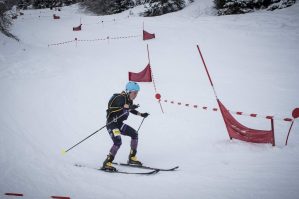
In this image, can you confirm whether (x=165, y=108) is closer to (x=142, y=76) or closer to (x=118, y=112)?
(x=142, y=76)

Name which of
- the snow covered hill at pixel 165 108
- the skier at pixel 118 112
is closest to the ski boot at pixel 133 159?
the snow covered hill at pixel 165 108

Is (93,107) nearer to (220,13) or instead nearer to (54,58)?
(54,58)

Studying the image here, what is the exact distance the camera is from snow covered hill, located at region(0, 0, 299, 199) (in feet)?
17.9

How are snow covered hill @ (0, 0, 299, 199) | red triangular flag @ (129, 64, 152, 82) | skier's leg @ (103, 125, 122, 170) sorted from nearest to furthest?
snow covered hill @ (0, 0, 299, 199)
skier's leg @ (103, 125, 122, 170)
red triangular flag @ (129, 64, 152, 82)

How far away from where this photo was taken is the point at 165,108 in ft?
34.2

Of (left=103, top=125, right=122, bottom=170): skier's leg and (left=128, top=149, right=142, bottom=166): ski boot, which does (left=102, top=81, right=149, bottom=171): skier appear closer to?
(left=103, top=125, right=122, bottom=170): skier's leg

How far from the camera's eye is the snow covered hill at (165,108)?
545cm

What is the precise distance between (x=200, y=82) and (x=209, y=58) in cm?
343

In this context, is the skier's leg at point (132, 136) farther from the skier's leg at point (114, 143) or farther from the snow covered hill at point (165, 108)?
the snow covered hill at point (165, 108)

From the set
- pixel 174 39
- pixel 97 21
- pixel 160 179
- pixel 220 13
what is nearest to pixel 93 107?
pixel 160 179

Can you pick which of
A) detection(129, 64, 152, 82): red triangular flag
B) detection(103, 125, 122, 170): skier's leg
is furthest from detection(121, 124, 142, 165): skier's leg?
detection(129, 64, 152, 82): red triangular flag

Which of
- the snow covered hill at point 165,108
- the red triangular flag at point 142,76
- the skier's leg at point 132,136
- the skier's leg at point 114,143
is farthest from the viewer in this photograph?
the red triangular flag at point 142,76

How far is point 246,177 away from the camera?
5133mm

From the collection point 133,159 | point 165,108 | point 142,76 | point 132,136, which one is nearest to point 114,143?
point 132,136
